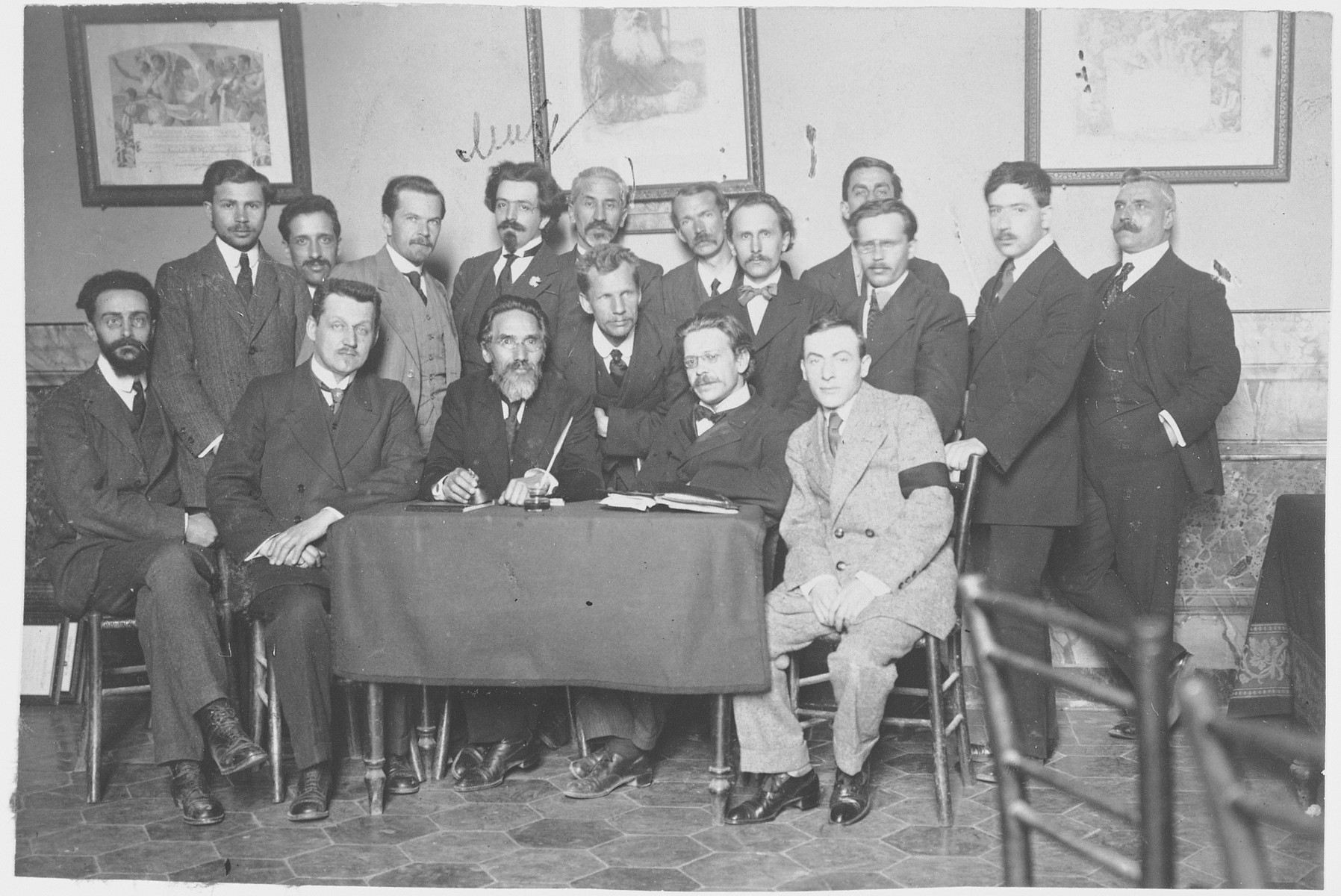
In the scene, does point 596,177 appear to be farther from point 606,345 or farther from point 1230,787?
point 1230,787

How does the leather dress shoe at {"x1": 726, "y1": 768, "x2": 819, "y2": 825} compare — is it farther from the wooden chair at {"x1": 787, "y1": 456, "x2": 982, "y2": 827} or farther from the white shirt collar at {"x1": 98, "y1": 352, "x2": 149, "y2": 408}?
the white shirt collar at {"x1": 98, "y1": 352, "x2": 149, "y2": 408}

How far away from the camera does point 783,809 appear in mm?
3602

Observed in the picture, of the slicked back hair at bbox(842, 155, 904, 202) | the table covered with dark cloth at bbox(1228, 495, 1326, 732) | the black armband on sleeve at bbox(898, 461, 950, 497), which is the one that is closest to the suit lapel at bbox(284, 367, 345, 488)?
the black armband on sleeve at bbox(898, 461, 950, 497)

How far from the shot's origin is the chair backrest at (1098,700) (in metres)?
1.64

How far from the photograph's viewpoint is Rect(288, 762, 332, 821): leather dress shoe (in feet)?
11.9

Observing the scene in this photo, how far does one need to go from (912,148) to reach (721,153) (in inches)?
28.9

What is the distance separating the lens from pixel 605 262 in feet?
14.6

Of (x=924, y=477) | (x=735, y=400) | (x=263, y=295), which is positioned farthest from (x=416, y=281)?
(x=924, y=477)

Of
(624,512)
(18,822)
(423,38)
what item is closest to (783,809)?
(624,512)

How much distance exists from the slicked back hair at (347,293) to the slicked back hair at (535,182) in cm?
71

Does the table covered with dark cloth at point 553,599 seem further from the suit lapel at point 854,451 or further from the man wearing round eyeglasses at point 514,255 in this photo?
the man wearing round eyeglasses at point 514,255

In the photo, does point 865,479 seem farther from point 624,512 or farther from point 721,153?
point 721,153

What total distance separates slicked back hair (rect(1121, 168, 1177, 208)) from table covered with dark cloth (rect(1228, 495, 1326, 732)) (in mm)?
1168

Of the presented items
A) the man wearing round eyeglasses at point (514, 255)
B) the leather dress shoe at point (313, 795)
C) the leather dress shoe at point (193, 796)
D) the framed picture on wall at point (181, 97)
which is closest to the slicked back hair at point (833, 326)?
the man wearing round eyeglasses at point (514, 255)
